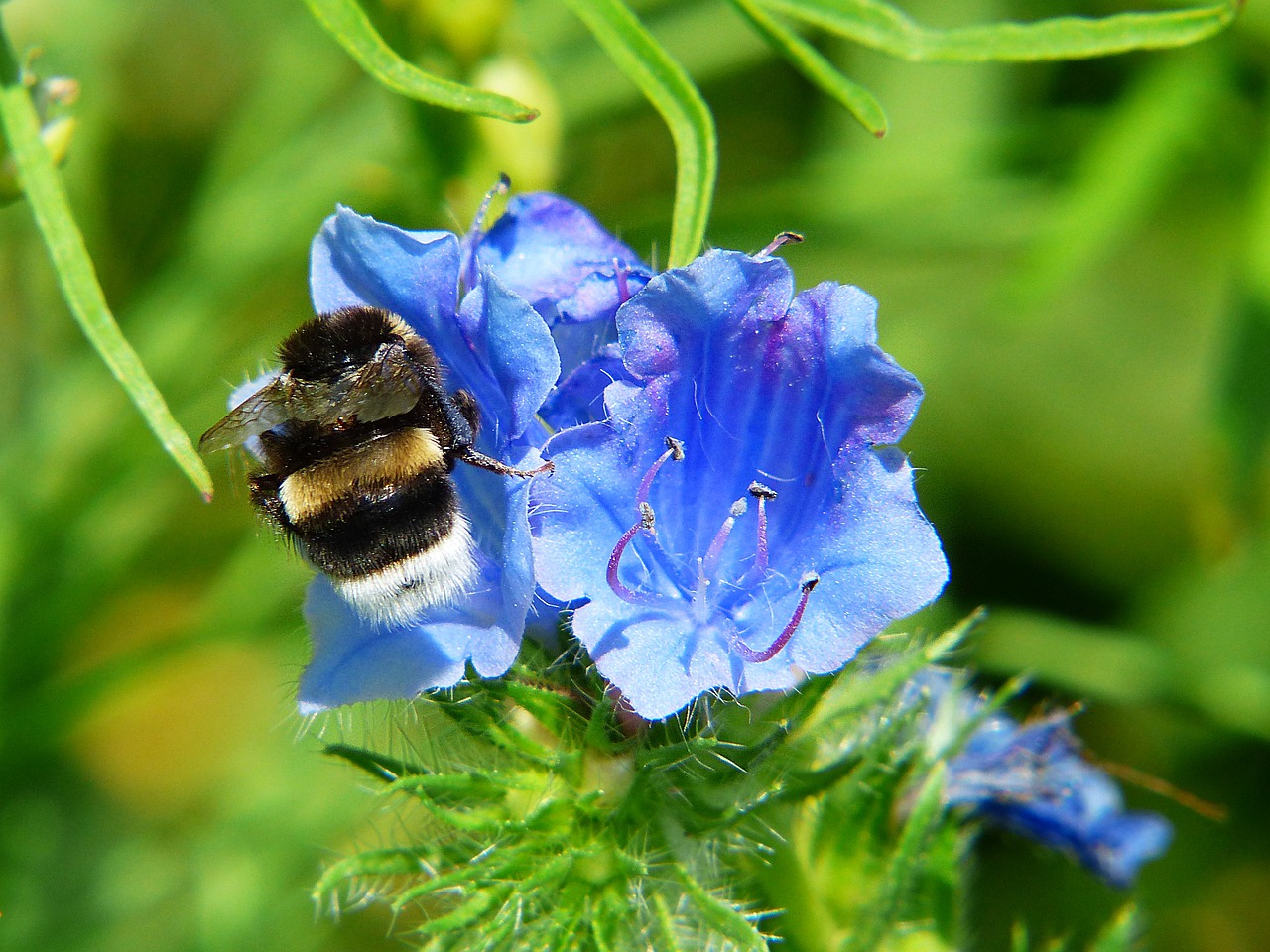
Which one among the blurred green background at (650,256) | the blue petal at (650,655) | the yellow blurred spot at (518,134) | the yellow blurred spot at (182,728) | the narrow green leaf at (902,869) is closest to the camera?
the blue petal at (650,655)

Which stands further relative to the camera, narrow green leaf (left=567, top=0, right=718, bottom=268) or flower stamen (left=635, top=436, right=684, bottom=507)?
narrow green leaf (left=567, top=0, right=718, bottom=268)

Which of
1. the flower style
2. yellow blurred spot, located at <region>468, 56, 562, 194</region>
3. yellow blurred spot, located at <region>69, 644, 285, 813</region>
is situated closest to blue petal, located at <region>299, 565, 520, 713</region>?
the flower style

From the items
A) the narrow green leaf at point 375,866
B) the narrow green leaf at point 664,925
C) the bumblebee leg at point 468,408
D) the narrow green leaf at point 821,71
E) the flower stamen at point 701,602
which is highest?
the narrow green leaf at point 821,71

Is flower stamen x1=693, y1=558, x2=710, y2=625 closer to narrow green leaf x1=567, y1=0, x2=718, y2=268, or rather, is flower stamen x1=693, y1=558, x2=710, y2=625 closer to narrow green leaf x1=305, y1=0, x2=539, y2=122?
narrow green leaf x1=567, y1=0, x2=718, y2=268

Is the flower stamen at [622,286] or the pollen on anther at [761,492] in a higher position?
the flower stamen at [622,286]

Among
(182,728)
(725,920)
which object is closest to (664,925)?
(725,920)

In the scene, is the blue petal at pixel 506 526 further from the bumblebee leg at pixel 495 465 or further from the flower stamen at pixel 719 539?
the flower stamen at pixel 719 539

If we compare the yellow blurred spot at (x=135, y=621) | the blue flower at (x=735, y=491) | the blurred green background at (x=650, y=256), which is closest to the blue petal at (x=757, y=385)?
the blue flower at (x=735, y=491)
